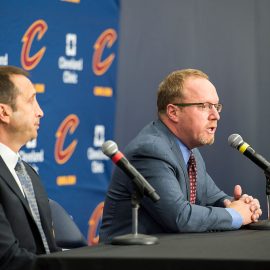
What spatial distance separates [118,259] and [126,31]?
3783 mm

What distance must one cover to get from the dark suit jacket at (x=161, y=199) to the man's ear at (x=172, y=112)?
60 millimetres

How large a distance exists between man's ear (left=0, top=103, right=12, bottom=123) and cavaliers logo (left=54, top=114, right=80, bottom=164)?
82.7 inches

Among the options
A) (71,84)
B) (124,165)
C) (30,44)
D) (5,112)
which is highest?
(30,44)

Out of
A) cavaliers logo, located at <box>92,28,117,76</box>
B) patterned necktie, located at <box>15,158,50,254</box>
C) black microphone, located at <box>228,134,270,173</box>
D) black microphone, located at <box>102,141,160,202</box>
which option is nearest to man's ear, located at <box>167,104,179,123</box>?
black microphone, located at <box>228,134,270,173</box>

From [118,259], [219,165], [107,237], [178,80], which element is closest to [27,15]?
[178,80]

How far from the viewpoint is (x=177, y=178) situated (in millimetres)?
3443

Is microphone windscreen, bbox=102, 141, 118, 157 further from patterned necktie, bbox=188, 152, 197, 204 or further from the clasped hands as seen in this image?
patterned necktie, bbox=188, 152, 197, 204

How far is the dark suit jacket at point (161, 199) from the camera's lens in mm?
3168

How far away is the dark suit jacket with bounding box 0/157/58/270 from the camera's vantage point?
2.51 m

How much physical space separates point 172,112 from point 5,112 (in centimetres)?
95

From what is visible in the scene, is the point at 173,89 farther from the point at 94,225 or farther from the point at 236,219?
the point at 94,225

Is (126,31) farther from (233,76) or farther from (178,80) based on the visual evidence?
(178,80)

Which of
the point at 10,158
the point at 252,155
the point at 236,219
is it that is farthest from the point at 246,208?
the point at 10,158

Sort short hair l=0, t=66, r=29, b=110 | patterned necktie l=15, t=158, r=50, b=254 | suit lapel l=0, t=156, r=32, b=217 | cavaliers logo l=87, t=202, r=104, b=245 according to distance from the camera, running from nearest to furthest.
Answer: suit lapel l=0, t=156, r=32, b=217, patterned necktie l=15, t=158, r=50, b=254, short hair l=0, t=66, r=29, b=110, cavaliers logo l=87, t=202, r=104, b=245
